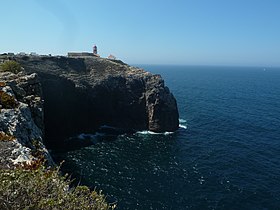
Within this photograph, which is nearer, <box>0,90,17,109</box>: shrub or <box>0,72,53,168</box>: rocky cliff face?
<box>0,72,53,168</box>: rocky cliff face

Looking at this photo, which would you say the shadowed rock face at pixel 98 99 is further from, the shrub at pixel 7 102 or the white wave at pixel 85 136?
the shrub at pixel 7 102

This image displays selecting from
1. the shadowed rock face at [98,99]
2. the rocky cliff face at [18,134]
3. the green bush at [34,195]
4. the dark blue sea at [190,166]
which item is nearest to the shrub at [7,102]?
the rocky cliff face at [18,134]

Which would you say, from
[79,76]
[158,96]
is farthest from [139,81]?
[79,76]

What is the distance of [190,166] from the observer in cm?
5931

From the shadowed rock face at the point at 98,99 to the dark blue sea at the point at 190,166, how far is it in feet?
20.3

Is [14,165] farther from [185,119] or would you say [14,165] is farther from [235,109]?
[235,109]

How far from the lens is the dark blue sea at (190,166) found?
46844mm

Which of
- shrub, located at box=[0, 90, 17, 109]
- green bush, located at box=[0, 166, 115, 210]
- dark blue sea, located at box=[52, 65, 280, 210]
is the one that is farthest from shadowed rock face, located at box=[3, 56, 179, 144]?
green bush, located at box=[0, 166, 115, 210]

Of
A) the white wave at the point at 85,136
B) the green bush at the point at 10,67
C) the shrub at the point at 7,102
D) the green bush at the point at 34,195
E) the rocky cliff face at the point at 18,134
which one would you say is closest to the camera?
the green bush at the point at 34,195

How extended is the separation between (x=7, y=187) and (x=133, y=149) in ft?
189

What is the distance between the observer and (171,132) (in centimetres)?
8294

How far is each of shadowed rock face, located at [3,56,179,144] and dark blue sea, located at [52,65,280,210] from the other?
20.3ft

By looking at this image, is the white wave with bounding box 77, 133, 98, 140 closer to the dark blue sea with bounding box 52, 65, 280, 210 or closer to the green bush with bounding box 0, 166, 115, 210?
the dark blue sea with bounding box 52, 65, 280, 210

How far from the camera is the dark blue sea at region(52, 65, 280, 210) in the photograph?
154ft
